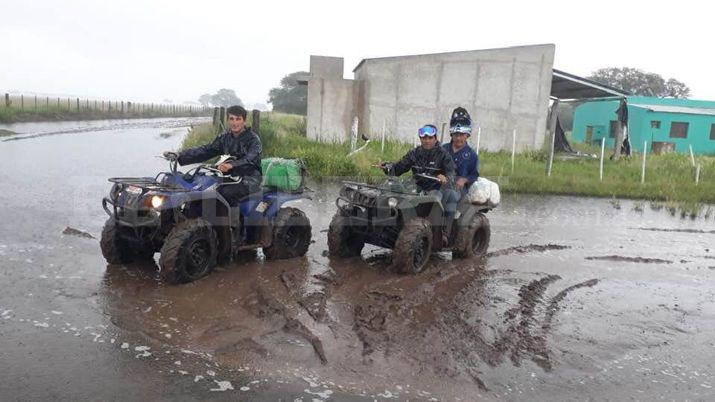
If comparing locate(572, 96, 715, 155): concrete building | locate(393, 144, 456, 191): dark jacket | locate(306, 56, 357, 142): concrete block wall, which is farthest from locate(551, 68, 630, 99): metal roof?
locate(393, 144, 456, 191): dark jacket

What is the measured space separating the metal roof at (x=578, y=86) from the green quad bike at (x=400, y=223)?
51.7ft

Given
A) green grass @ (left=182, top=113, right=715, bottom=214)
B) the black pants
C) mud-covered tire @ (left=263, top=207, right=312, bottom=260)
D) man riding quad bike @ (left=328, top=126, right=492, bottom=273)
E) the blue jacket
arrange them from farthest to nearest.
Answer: green grass @ (left=182, top=113, right=715, bottom=214)
the blue jacket
mud-covered tire @ (left=263, top=207, right=312, bottom=260)
man riding quad bike @ (left=328, top=126, right=492, bottom=273)
the black pants

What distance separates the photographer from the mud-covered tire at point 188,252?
5.72 m

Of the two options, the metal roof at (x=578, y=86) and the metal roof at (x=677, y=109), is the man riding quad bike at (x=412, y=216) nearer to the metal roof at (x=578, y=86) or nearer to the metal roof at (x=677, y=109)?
the metal roof at (x=578, y=86)

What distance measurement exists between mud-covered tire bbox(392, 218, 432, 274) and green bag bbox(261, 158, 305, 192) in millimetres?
1478

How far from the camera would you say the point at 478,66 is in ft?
69.4

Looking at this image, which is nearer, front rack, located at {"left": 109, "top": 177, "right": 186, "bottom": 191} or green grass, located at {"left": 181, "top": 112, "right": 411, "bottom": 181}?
front rack, located at {"left": 109, "top": 177, "right": 186, "bottom": 191}

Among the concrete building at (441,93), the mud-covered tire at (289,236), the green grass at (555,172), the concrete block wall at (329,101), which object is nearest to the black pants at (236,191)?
the mud-covered tire at (289,236)

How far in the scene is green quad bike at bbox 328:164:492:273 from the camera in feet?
22.2

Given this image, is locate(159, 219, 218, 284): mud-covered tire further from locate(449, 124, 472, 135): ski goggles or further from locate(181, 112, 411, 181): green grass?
locate(181, 112, 411, 181): green grass

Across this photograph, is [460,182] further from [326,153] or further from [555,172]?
[555,172]

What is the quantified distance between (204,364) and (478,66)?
61.5 ft

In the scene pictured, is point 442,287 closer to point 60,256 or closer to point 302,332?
point 302,332

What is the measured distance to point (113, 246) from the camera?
6305 mm
